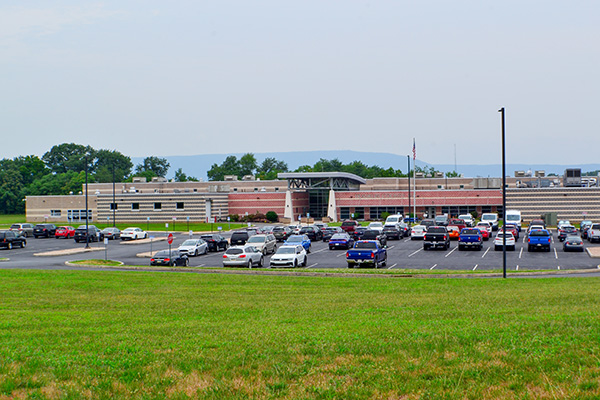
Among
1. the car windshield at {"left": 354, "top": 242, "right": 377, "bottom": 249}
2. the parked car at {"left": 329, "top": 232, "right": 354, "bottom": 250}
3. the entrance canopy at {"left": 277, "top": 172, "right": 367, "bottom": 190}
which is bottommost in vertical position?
the parked car at {"left": 329, "top": 232, "right": 354, "bottom": 250}

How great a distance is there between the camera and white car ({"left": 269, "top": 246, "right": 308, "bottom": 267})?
1436 inches

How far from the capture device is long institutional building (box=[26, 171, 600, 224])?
3600 inches

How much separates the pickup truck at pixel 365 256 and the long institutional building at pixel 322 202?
59.1 m

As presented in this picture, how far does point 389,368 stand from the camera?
870 centimetres

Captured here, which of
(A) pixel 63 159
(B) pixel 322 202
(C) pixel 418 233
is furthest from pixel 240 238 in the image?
(A) pixel 63 159

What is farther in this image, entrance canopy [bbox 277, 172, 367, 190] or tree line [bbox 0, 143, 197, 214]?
tree line [bbox 0, 143, 197, 214]

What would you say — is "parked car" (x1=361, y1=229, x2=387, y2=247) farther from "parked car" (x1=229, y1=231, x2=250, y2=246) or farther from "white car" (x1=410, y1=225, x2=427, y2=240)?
"parked car" (x1=229, y1=231, x2=250, y2=246)

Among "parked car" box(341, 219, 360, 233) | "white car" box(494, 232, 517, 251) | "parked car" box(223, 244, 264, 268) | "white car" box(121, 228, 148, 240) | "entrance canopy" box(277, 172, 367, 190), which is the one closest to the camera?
"parked car" box(223, 244, 264, 268)

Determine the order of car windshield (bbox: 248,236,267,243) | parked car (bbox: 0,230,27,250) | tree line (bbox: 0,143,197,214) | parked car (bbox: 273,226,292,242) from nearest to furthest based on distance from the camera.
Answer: car windshield (bbox: 248,236,267,243) < parked car (bbox: 0,230,27,250) < parked car (bbox: 273,226,292,242) < tree line (bbox: 0,143,197,214)

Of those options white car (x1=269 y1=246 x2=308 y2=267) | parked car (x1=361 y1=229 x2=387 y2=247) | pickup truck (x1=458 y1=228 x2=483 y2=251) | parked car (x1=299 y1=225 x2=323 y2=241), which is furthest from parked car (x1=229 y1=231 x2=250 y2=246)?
pickup truck (x1=458 y1=228 x2=483 y2=251)

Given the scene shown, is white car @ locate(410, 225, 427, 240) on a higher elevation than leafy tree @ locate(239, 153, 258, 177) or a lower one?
lower

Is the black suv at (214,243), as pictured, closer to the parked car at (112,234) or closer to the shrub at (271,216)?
the parked car at (112,234)

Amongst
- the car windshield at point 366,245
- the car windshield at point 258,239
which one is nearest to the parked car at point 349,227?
the car windshield at point 258,239

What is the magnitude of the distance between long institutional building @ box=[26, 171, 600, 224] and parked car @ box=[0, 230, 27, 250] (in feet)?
114
